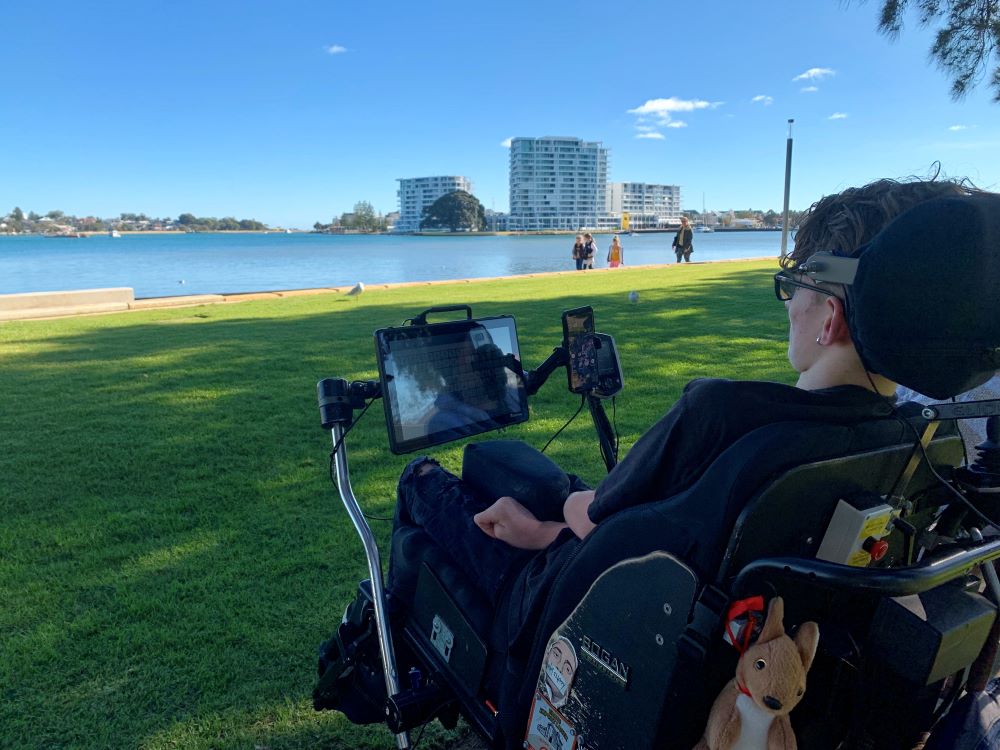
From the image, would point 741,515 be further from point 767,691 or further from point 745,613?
point 767,691

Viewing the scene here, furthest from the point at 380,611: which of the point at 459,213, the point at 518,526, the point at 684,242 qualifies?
the point at 459,213

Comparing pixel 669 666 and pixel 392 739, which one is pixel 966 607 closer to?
pixel 669 666

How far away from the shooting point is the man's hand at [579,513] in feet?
5.14

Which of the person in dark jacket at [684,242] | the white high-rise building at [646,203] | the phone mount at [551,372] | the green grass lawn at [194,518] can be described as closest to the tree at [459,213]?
the white high-rise building at [646,203]

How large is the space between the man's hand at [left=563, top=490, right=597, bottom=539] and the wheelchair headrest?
662mm

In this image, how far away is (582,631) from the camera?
137cm

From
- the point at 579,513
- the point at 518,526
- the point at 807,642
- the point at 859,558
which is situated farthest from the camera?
the point at 518,526

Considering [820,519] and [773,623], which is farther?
[820,519]

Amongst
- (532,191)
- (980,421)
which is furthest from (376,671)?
(532,191)

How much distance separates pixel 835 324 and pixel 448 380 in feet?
3.24

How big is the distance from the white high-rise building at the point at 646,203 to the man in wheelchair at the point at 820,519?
12272 cm

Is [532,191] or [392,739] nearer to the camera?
[392,739]

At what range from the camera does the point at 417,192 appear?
475 ft

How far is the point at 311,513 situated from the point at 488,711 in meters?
2.37
